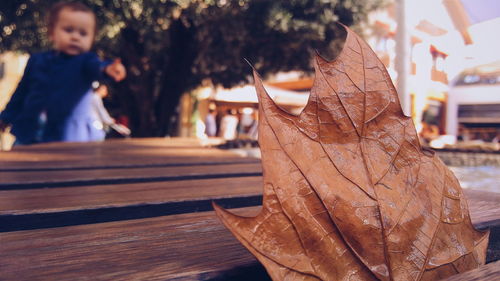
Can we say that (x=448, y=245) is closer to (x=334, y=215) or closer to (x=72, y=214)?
(x=334, y=215)

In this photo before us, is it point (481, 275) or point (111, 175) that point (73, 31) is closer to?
point (111, 175)

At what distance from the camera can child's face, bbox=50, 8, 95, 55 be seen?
2508 mm

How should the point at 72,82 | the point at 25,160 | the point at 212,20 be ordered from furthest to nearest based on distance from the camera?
the point at 212,20
the point at 72,82
the point at 25,160

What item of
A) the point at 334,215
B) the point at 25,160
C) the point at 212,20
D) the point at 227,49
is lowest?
the point at 25,160

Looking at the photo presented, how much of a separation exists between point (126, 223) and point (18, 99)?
262cm

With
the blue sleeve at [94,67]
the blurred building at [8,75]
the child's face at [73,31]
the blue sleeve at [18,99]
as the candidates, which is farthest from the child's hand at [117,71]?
the blurred building at [8,75]

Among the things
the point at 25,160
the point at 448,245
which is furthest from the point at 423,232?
the point at 25,160

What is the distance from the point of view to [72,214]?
0.69 meters

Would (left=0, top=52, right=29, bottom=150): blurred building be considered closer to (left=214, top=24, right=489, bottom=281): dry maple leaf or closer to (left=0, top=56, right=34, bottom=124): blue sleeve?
(left=0, top=56, right=34, bottom=124): blue sleeve

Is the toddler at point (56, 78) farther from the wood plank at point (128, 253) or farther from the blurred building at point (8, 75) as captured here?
the blurred building at point (8, 75)

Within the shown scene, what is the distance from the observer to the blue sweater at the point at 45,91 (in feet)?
8.55

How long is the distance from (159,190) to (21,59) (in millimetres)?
12869

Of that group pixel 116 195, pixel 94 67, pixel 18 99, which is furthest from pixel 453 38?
pixel 18 99

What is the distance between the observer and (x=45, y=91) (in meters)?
2.67
